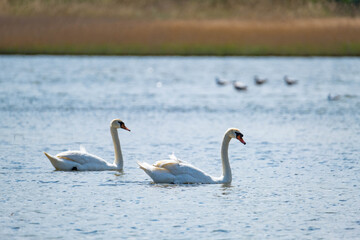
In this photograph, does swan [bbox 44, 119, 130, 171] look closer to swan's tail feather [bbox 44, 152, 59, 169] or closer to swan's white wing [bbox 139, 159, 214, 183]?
swan's tail feather [bbox 44, 152, 59, 169]

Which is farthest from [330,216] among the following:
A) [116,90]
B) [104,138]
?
[116,90]

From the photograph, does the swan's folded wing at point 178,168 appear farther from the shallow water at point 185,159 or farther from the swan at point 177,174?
the shallow water at point 185,159

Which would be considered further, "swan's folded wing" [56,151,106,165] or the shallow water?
"swan's folded wing" [56,151,106,165]

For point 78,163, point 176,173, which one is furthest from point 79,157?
point 176,173

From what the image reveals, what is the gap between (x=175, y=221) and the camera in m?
11.4

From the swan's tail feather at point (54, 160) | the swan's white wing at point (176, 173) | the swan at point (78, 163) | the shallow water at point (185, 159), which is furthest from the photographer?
the swan at point (78, 163)

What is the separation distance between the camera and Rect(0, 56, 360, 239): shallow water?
11.3 metres

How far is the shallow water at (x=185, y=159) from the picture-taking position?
11266 millimetres

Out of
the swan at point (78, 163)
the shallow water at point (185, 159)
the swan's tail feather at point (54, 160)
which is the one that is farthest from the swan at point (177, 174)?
the swan's tail feather at point (54, 160)

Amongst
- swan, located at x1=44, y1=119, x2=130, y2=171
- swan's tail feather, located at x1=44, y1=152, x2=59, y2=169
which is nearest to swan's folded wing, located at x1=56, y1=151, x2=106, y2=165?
swan, located at x1=44, y1=119, x2=130, y2=171

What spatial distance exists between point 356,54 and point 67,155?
53.6 meters

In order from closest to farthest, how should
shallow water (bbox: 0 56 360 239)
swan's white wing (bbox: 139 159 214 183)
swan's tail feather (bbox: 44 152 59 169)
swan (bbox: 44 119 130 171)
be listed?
shallow water (bbox: 0 56 360 239)
swan's white wing (bbox: 139 159 214 183)
swan's tail feather (bbox: 44 152 59 169)
swan (bbox: 44 119 130 171)

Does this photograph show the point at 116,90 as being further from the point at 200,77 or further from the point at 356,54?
the point at 356,54

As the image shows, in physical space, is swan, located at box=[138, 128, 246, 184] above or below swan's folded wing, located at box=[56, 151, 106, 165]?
below
